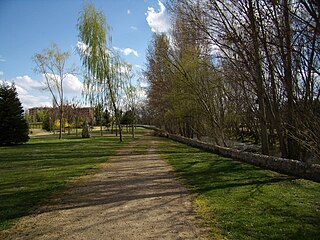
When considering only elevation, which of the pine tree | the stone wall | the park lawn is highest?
the pine tree

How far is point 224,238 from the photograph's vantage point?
12.6ft

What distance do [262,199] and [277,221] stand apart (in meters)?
1.40

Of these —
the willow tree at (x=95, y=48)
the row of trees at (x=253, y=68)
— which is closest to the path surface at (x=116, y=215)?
the row of trees at (x=253, y=68)

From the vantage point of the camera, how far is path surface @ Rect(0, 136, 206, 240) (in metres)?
4.10

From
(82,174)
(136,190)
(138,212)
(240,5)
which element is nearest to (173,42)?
(240,5)

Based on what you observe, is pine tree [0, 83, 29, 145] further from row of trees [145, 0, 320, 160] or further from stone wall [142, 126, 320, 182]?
stone wall [142, 126, 320, 182]

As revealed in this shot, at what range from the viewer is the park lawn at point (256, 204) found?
13.6ft

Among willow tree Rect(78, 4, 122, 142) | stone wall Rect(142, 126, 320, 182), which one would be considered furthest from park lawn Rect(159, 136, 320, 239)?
willow tree Rect(78, 4, 122, 142)

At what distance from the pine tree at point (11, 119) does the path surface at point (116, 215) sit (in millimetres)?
18987

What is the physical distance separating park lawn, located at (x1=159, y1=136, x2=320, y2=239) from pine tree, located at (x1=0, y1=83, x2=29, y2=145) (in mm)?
19809

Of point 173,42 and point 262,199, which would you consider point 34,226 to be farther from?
point 173,42

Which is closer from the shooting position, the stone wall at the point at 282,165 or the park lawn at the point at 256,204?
the park lawn at the point at 256,204

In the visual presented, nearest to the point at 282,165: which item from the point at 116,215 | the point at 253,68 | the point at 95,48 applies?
the point at 253,68

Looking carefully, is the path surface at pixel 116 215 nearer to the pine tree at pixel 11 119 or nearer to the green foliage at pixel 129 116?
the pine tree at pixel 11 119
